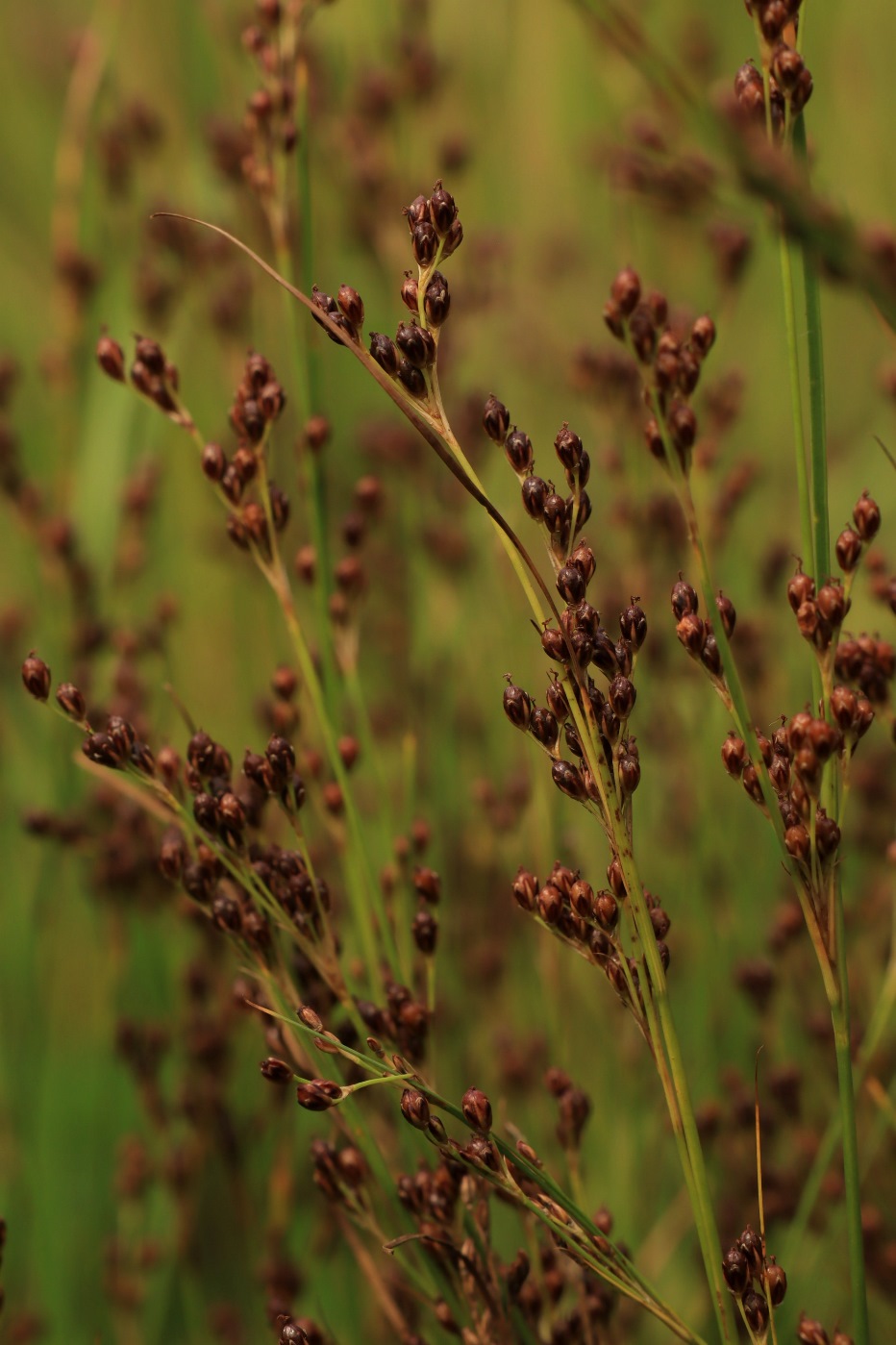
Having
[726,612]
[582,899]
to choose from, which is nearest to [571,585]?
[726,612]

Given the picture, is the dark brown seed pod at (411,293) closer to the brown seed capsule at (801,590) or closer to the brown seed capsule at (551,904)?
the brown seed capsule at (801,590)

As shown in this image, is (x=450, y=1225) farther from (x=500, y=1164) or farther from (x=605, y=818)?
(x=605, y=818)

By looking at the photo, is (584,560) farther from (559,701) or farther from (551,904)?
(551,904)

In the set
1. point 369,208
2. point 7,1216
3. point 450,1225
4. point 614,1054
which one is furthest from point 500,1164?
point 369,208

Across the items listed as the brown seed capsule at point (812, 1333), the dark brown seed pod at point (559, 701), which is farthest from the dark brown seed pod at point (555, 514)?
the brown seed capsule at point (812, 1333)

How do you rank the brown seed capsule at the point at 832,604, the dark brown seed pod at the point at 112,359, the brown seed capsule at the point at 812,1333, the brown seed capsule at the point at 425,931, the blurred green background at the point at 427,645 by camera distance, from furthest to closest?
the blurred green background at the point at 427,645, the dark brown seed pod at the point at 112,359, the brown seed capsule at the point at 425,931, the brown seed capsule at the point at 812,1333, the brown seed capsule at the point at 832,604

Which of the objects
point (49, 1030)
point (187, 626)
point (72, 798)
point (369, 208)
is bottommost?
point (49, 1030)
